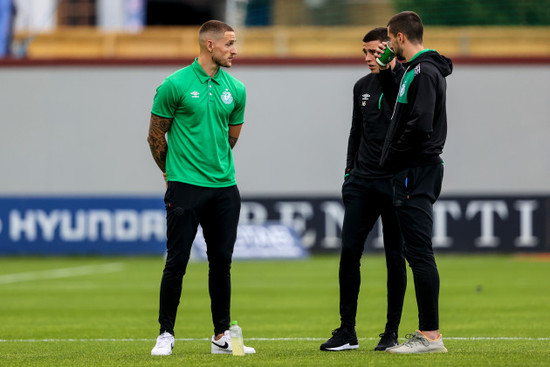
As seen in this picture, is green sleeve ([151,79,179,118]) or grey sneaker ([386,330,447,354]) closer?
grey sneaker ([386,330,447,354])

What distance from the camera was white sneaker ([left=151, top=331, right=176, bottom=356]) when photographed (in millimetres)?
8102

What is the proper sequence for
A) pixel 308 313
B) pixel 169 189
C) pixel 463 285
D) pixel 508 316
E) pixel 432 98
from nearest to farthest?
1. pixel 432 98
2. pixel 169 189
3. pixel 508 316
4. pixel 308 313
5. pixel 463 285

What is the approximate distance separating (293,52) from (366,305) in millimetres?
15641

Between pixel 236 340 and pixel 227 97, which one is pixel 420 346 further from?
pixel 227 97

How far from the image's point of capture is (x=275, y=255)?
22.4 metres

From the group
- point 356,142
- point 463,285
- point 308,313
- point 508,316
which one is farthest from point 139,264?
point 356,142

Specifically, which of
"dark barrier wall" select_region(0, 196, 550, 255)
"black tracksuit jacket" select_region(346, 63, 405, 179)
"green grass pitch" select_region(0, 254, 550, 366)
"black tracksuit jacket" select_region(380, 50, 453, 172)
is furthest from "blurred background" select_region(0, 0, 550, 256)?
"black tracksuit jacket" select_region(380, 50, 453, 172)

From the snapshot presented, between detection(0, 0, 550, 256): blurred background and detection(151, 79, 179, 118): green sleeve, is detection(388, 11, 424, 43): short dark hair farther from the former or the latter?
detection(0, 0, 550, 256): blurred background

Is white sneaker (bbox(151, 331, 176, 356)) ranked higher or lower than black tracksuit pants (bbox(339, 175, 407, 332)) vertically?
lower

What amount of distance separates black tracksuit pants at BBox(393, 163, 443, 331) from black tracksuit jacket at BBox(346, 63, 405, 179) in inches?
17.3

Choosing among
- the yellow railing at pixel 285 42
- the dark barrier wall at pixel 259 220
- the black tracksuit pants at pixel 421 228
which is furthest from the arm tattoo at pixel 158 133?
the yellow railing at pixel 285 42

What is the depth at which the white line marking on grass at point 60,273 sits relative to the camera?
18.4 meters

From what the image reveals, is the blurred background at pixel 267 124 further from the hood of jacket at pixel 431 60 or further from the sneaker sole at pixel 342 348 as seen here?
the hood of jacket at pixel 431 60

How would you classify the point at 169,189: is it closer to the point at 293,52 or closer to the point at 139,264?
the point at 139,264
